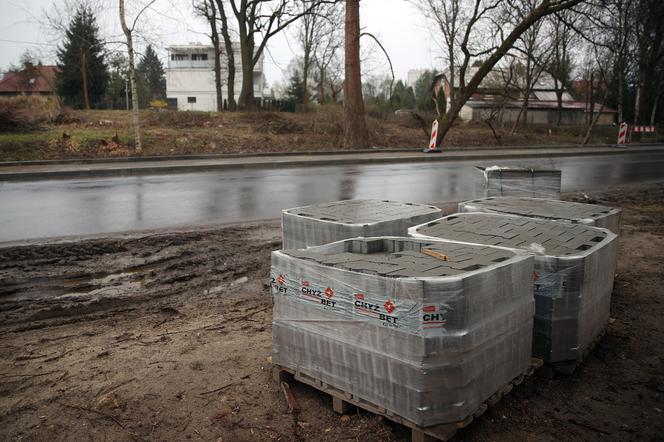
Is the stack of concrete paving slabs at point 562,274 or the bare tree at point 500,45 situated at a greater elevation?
the bare tree at point 500,45

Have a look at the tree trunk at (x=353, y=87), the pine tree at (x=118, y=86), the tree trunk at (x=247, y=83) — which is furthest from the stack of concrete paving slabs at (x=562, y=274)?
the pine tree at (x=118, y=86)

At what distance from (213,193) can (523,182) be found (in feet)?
21.1

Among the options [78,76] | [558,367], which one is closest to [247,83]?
[78,76]

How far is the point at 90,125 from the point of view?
834 inches

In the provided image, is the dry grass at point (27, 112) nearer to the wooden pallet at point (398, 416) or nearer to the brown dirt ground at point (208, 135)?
the brown dirt ground at point (208, 135)

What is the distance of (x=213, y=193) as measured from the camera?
11188 mm

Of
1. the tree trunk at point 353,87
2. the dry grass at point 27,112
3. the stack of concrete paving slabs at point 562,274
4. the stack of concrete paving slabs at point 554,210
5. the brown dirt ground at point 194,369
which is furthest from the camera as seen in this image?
the tree trunk at point 353,87

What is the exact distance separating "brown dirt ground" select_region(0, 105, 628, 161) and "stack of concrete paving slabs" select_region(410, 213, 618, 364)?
16.0 m

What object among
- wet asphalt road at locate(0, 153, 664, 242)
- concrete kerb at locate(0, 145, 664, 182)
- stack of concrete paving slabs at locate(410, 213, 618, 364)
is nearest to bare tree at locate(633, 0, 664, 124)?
concrete kerb at locate(0, 145, 664, 182)

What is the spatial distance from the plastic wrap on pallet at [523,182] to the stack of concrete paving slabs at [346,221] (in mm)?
2384

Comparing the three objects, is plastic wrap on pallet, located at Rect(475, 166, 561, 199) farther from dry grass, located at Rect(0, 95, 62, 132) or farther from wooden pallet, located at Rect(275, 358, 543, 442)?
dry grass, located at Rect(0, 95, 62, 132)

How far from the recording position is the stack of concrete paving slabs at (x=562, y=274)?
350cm

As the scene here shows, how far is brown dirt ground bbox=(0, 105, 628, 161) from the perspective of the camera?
1769cm

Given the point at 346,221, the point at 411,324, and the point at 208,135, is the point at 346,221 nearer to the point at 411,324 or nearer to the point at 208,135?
the point at 411,324
